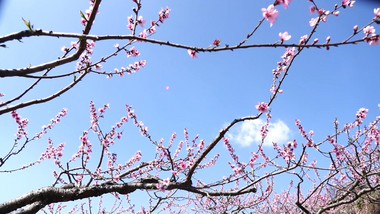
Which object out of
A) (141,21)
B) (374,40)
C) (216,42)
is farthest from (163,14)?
(374,40)

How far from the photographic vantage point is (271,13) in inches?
77.1

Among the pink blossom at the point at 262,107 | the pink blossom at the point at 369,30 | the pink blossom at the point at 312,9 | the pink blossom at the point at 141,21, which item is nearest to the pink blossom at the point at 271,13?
the pink blossom at the point at 312,9

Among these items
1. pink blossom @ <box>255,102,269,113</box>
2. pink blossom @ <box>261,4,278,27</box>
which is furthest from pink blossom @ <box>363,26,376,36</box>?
pink blossom @ <box>255,102,269,113</box>

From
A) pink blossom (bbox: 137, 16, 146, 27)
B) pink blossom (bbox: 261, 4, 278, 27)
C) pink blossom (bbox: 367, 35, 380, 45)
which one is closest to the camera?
pink blossom (bbox: 367, 35, 380, 45)

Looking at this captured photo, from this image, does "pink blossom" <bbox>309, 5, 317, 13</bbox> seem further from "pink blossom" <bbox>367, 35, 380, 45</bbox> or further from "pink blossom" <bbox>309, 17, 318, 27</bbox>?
"pink blossom" <bbox>367, 35, 380, 45</bbox>

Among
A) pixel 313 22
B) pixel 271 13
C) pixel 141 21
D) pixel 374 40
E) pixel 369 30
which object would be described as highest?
pixel 141 21

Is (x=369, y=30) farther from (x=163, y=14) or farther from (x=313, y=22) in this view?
(x=163, y=14)

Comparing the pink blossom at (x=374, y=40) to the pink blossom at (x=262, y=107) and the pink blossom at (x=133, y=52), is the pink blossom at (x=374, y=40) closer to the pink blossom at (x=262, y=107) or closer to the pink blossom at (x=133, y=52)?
the pink blossom at (x=262, y=107)

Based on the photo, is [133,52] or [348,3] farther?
[133,52]

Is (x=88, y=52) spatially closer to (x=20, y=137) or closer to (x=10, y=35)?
(x=10, y=35)

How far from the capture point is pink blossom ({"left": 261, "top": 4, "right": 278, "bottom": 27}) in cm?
195

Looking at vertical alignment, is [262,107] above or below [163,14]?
below

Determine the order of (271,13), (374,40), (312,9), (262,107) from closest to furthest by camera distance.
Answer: (374,40), (271,13), (312,9), (262,107)

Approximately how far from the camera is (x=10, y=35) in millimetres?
1737
